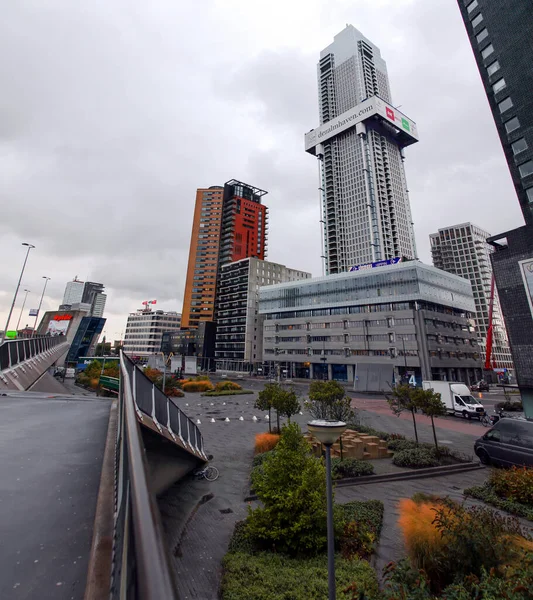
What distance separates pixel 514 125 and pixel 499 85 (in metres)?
5.58

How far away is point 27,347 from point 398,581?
22.8 meters

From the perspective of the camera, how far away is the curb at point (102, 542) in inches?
95.7

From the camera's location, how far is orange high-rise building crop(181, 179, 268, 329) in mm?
131250

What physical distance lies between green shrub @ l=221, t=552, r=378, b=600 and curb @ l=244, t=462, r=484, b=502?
6128 millimetres

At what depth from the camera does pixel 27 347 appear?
64.8 ft

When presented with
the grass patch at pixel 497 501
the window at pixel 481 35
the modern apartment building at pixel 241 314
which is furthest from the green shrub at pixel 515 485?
the modern apartment building at pixel 241 314

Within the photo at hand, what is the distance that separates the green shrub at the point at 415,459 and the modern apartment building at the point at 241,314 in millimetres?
91984

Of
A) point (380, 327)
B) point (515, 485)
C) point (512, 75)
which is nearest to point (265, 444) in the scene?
point (515, 485)

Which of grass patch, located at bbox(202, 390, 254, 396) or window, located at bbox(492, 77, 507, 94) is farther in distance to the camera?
grass patch, located at bbox(202, 390, 254, 396)

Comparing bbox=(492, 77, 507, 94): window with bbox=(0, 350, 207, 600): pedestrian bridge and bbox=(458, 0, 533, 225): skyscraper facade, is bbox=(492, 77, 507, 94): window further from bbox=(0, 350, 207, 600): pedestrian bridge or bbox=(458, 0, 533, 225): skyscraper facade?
bbox=(0, 350, 207, 600): pedestrian bridge

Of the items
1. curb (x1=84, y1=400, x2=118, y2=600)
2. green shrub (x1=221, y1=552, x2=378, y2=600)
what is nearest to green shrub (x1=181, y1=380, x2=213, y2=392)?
green shrub (x1=221, y1=552, x2=378, y2=600)

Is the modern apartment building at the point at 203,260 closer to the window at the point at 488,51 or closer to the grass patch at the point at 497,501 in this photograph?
the window at the point at 488,51

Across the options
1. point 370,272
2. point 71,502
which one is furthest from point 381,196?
point 71,502

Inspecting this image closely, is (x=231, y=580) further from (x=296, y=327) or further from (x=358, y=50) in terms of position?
(x=358, y=50)
